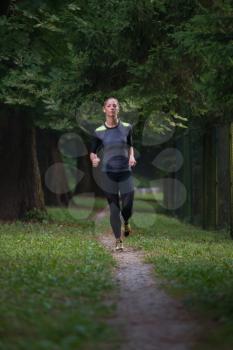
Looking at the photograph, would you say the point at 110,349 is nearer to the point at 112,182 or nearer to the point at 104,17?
the point at 112,182

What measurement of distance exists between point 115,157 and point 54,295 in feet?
14.9

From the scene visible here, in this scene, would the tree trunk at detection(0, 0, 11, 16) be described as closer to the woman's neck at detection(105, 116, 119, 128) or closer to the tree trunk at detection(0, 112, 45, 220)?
the woman's neck at detection(105, 116, 119, 128)

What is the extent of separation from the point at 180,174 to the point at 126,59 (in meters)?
10.7

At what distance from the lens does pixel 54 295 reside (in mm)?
8156

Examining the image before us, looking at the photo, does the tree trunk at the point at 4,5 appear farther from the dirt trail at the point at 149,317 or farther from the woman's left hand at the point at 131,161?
the dirt trail at the point at 149,317

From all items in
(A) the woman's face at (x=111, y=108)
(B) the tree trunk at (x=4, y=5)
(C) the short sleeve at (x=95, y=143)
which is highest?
(B) the tree trunk at (x=4, y=5)

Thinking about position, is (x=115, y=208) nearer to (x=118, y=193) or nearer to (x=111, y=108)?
(x=118, y=193)

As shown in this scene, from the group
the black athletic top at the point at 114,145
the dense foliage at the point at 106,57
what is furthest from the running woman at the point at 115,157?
the dense foliage at the point at 106,57

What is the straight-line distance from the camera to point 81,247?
13.0 metres

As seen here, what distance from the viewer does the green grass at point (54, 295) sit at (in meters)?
6.26

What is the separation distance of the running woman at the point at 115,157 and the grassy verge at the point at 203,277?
3.11ft

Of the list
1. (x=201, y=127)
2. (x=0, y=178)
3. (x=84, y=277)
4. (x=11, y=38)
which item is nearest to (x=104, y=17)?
(x=11, y=38)

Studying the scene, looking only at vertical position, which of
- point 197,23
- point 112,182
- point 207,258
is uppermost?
point 197,23

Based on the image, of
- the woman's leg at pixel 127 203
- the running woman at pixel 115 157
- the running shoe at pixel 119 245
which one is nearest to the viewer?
the running woman at pixel 115 157
